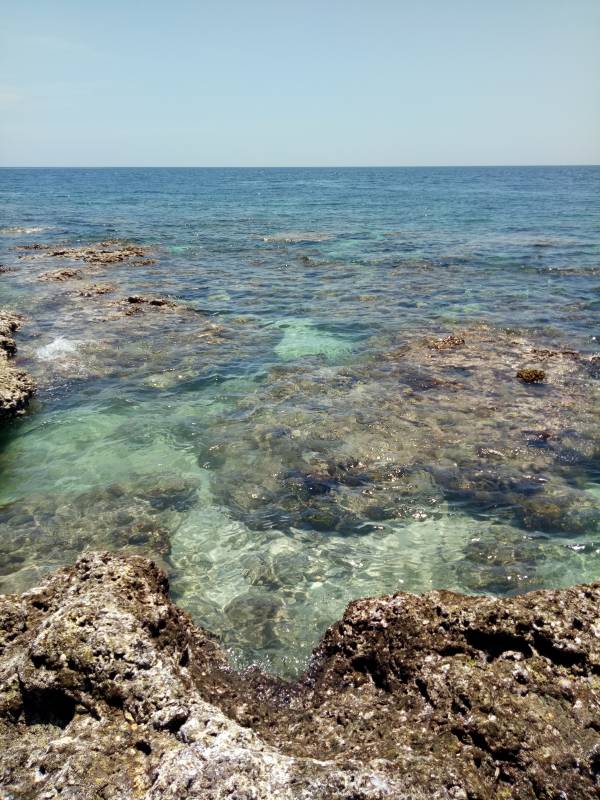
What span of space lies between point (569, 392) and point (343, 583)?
348 inches

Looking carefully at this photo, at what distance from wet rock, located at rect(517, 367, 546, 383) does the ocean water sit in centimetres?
32

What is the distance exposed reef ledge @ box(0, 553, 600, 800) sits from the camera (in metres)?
3.59

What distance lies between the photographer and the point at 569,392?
13.3m

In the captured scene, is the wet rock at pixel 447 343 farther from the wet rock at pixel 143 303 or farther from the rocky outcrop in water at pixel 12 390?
the rocky outcrop in water at pixel 12 390

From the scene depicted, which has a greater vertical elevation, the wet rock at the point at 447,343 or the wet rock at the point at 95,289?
the wet rock at the point at 95,289

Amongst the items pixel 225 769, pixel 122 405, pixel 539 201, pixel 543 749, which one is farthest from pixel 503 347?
pixel 539 201

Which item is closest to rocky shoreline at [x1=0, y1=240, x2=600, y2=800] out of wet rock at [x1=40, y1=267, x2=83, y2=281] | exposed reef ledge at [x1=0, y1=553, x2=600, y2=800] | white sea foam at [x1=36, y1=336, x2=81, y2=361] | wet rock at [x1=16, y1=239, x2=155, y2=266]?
exposed reef ledge at [x1=0, y1=553, x2=600, y2=800]

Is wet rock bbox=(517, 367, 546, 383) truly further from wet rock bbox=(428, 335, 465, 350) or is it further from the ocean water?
wet rock bbox=(428, 335, 465, 350)

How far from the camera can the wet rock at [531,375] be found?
13.9 metres

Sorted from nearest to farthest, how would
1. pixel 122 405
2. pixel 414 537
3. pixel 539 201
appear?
pixel 414 537, pixel 122 405, pixel 539 201

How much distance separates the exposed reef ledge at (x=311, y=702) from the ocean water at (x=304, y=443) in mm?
1608

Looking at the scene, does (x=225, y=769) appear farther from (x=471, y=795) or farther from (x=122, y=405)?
(x=122, y=405)

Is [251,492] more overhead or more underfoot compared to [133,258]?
more underfoot

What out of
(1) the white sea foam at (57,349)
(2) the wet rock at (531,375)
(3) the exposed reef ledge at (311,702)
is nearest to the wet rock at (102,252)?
(1) the white sea foam at (57,349)
